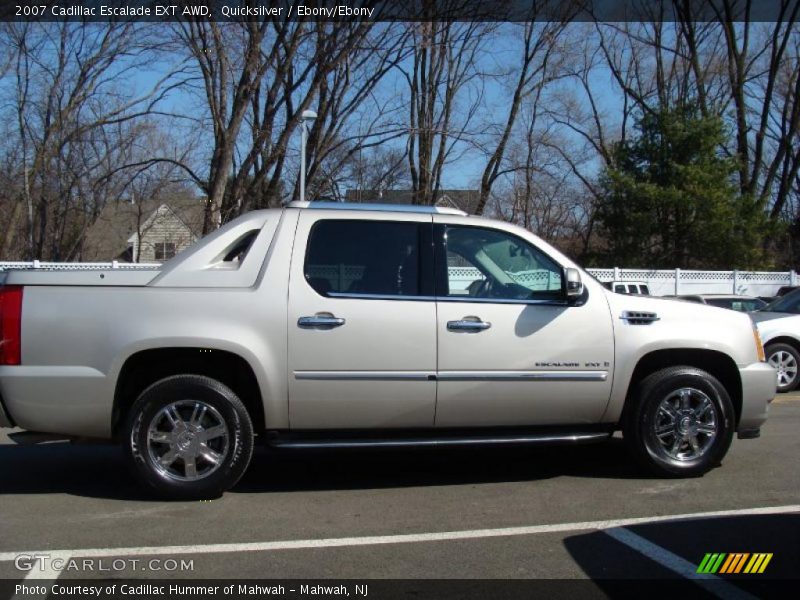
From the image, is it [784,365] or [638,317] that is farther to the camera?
[784,365]

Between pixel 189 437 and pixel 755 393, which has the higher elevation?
pixel 755 393

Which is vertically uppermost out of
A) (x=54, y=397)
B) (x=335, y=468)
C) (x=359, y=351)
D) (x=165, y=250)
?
(x=165, y=250)

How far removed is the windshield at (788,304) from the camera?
1136 centimetres

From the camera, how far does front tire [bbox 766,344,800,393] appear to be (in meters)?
11.0

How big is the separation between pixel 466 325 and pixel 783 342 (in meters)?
7.49

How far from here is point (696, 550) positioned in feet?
14.5

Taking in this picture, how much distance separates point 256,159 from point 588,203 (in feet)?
82.5

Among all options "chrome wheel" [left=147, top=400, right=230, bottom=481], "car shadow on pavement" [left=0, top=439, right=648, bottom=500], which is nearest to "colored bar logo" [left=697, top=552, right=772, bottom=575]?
"car shadow on pavement" [left=0, top=439, right=648, bottom=500]

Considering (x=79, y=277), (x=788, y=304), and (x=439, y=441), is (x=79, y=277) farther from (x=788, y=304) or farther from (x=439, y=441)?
(x=788, y=304)

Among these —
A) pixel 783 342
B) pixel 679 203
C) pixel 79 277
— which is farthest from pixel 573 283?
pixel 679 203

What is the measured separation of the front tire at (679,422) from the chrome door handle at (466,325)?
1.33 metres

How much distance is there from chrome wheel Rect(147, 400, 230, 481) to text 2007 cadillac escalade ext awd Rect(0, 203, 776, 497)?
12 millimetres

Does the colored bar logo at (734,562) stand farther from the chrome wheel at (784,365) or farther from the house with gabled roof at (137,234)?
the house with gabled roof at (137,234)

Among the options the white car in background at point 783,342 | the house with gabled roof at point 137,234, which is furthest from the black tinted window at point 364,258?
the house with gabled roof at point 137,234
